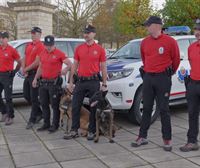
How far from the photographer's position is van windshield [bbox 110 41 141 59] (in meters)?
8.03

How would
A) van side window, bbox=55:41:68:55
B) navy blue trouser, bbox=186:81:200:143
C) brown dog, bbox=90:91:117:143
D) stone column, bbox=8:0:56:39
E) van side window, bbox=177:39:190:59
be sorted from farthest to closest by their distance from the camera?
stone column, bbox=8:0:56:39 < van side window, bbox=55:41:68:55 < van side window, bbox=177:39:190:59 < brown dog, bbox=90:91:117:143 < navy blue trouser, bbox=186:81:200:143

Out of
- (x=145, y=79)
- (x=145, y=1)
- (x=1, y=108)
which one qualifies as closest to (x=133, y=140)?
(x=145, y=79)

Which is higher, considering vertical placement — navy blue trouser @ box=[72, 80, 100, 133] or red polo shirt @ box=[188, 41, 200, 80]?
red polo shirt @ box=[188, 41, 200, 80]

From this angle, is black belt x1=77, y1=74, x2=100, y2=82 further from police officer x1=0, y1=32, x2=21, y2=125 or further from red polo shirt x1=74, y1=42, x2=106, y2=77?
A: police officer x1=0, y1=32, x2=21, y2=125

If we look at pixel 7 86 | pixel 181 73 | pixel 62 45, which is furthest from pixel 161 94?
pixel 62 45

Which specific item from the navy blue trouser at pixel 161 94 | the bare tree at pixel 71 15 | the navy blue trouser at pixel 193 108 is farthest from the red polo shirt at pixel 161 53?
the bare tree at pixel 71 15

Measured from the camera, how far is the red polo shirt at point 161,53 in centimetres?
560

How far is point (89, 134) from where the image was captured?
6465 mm

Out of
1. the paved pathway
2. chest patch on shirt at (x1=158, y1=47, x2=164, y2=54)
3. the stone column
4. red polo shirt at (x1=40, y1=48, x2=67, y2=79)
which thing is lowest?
the paved pathway

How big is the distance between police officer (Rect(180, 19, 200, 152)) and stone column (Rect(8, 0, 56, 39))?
1300cm

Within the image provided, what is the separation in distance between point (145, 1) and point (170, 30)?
2302cm

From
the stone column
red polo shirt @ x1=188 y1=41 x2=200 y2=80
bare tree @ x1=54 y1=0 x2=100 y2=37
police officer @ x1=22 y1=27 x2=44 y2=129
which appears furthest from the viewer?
bare tree @ x1=54 y1=0 x2=100 y2=37

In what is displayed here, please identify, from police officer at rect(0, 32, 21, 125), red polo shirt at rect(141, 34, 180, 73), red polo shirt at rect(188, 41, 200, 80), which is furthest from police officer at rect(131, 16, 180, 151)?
police officer at rect(0, 32, 21, 125)

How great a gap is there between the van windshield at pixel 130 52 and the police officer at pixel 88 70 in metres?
1.71
